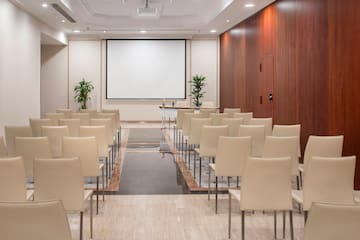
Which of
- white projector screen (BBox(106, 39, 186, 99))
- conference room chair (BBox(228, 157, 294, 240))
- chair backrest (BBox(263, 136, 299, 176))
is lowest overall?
conference room chair (BBox(228, 157, 294, 240))

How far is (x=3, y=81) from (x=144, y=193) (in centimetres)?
584

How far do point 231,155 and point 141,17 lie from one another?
10.1m

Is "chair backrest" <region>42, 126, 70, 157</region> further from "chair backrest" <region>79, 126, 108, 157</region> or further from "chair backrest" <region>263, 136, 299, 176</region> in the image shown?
"chair backrest" <region>263, 136, 299, 176</region>

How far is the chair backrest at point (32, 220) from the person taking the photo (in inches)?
84.1

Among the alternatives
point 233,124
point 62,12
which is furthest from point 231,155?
point 62,12

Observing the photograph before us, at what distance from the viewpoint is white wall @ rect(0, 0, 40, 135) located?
1014 centimetres

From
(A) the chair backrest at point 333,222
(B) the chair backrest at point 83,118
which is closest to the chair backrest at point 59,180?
(A) the chair backrest at point 333,222

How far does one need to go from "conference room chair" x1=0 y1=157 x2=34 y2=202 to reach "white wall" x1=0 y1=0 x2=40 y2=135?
22.4 ft

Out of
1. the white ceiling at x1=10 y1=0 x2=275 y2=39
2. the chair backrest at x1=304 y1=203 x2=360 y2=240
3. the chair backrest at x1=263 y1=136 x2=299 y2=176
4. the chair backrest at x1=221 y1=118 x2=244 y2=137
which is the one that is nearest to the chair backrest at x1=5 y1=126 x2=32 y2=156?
the chair backrest at x1=221 y1=118 x2=244 y2=137

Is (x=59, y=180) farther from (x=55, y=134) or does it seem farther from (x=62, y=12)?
(x=62, y=12)

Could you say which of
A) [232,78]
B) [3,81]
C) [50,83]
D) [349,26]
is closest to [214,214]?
[349,26]

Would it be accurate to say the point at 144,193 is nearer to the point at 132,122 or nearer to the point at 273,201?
the point at 273,201

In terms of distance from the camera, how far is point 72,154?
16.0 ft

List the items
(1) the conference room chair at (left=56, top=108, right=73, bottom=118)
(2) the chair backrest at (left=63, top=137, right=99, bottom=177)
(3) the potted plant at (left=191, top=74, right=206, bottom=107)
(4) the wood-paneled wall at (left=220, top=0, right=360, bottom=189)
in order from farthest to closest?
(3) the potted plant at (left=191, top=74, right=206, bottom=107), (1) the conference room chair at (left=56, top=108, right=73, bottom=118), (4) the wood-paneled wall at (left=220, top=0, right=360, bottom=189), (2) the chair backrest at (left=63, top=137, right=99, bottom=177)
